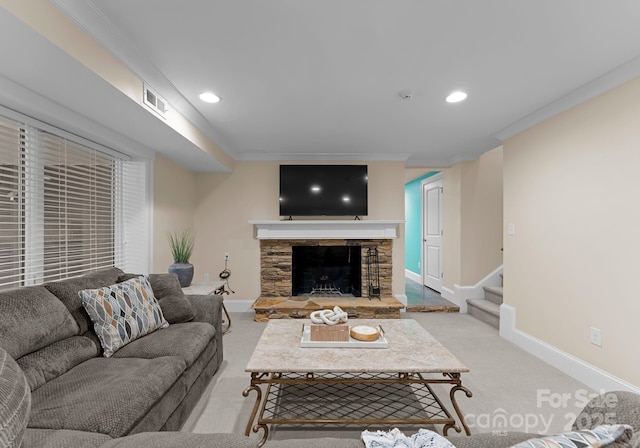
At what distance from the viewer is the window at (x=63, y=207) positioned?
6.93 ft

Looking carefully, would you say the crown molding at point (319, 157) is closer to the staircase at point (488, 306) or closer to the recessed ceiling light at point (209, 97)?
the recessed ceiling light at point (209, 97)

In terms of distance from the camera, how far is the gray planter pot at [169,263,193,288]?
11.5 feet

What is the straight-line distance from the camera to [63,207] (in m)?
2.50

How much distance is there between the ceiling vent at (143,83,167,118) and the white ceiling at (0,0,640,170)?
59 mm

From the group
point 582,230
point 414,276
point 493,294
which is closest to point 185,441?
point 582,230

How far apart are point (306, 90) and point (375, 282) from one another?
300 centimetres

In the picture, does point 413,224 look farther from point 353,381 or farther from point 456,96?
point 353,381

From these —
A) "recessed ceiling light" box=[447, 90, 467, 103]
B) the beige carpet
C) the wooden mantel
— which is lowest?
the beige carpet

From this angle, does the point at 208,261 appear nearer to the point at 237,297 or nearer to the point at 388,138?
the point at 237,297

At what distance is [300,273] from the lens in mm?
4898

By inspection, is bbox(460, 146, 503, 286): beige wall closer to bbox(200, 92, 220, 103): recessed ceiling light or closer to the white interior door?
the white interior door

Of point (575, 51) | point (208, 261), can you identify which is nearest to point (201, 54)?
point (575, 51)

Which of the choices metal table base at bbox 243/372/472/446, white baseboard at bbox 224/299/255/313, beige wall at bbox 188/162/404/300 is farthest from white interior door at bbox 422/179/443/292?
metal table base at bbox 243/372/472/446

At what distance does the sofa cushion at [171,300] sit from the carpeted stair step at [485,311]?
3531 mm
